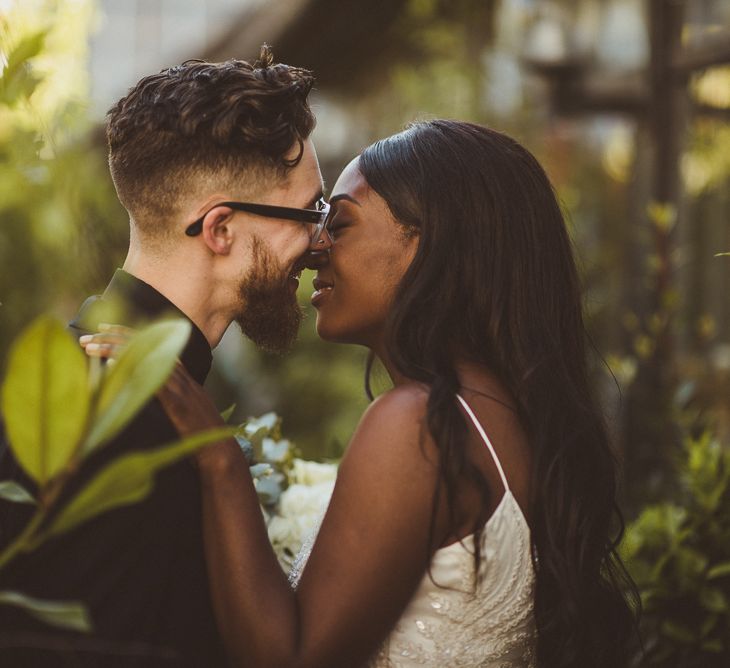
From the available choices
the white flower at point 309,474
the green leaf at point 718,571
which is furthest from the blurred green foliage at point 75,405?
the green leaf at point 718,571

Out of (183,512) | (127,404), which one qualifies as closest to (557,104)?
(183,512)

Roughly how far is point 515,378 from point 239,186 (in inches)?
29.3

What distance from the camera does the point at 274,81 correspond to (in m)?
2.06

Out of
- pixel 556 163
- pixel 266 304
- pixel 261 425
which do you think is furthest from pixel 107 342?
pixel 556 163

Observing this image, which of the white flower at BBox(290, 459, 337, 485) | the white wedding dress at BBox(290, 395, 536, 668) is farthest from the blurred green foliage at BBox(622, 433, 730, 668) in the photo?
the white flower at BBox(290, 459, 337, 485)

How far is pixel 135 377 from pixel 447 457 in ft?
3.78

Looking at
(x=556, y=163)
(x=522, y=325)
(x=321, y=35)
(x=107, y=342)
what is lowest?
(x=556, y=163)

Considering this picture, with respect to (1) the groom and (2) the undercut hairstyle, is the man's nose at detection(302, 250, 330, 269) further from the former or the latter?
(2) the undercut hairstyle

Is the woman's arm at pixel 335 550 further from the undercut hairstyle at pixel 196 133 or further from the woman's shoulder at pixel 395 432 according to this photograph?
the undercut hairstyle at pixel 196 133

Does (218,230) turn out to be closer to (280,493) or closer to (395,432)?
(395,432)

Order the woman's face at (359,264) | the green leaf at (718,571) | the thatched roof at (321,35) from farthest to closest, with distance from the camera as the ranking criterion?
the thatched roof at (321,35)
the green leaf at (718,571)
the woman's face at (359,264)

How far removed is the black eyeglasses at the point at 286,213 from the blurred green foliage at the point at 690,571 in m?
1.33

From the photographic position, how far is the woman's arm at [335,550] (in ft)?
5.50

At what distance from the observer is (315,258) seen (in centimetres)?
220
